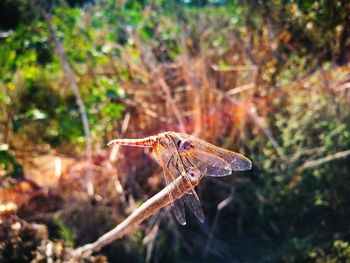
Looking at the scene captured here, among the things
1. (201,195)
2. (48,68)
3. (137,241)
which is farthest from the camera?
(48,68)

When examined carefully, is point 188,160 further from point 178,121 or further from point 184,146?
point 178,121

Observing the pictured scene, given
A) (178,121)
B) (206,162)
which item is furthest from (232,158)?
(178,121)

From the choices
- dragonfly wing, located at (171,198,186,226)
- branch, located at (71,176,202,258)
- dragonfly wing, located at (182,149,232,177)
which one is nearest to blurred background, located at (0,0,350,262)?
branch, located at (71,176,202,258)

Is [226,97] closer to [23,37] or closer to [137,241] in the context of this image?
[137,241]

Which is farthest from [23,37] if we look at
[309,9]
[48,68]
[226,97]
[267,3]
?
[309,9]

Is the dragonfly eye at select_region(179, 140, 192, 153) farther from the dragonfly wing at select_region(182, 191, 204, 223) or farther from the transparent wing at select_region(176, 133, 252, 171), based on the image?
the dragonfly wing at select_region(182, 191, 204, 223)

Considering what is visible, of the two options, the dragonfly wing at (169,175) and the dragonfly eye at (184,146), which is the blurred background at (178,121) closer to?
the dragonfly wing at (169,175)
